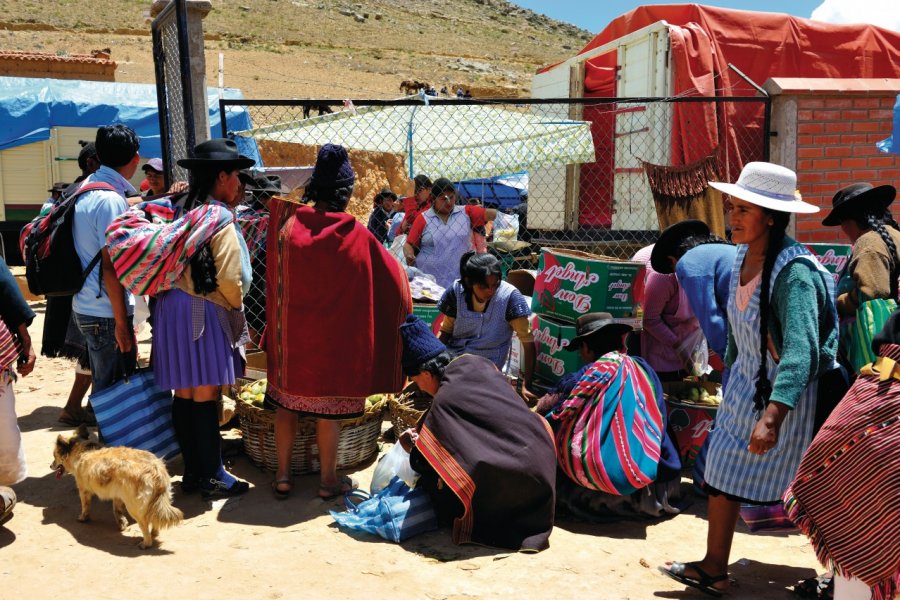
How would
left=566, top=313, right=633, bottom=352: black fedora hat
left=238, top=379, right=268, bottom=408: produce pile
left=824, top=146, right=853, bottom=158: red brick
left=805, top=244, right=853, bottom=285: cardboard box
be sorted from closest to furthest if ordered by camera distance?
left=566, top=313, right=633, bottom=352: black fedora hat, left=238, top=379, right=268, bottom=408: produce pile, left=805, top=244, right=853, bottom=285: cardboard box, left=824, top=146, right=853, bottom=158: red brick

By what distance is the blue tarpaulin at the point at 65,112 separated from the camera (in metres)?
15.2

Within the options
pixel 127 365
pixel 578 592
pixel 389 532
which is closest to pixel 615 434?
pixel 578 592

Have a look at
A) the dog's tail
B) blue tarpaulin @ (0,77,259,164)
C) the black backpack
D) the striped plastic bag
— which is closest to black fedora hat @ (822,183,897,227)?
the dog's tail

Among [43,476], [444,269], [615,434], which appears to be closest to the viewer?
[615,434]

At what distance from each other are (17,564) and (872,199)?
4.69 metres

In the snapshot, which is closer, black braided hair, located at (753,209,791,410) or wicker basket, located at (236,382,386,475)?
black braided hair, located at (753,209,791,410)

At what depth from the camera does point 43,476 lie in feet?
16.7

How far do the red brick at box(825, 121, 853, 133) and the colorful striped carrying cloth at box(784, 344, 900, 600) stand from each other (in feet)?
16.9

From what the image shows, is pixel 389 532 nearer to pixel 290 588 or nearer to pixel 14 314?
pixel 290 588

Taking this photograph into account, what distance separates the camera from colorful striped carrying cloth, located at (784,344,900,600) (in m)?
2.57

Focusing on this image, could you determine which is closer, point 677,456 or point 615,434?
point 615,434

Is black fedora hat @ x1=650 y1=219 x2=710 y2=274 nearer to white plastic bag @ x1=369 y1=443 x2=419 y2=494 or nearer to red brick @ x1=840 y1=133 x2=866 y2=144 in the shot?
white plastic bag @ x1=369 y1=443 x2=419 y2=494

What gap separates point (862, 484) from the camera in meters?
2.67

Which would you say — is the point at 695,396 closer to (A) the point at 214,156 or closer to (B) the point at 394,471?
(B) the point at 394,471
